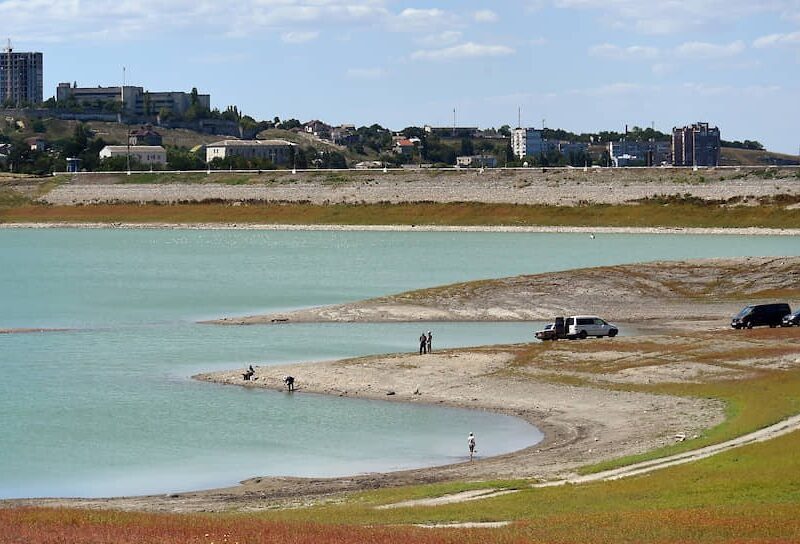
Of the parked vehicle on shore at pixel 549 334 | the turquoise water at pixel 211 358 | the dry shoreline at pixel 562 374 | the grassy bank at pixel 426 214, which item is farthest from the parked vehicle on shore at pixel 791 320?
the grassy bank at pixel 426 214

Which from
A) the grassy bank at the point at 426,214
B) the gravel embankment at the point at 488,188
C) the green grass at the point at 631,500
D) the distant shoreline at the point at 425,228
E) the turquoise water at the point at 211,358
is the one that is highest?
the gravel embankment at the point at 488,188

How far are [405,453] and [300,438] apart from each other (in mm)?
3721

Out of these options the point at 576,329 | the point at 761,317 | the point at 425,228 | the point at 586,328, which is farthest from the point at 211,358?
the point at 425,228

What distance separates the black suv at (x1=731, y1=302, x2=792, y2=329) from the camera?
61.3 meters

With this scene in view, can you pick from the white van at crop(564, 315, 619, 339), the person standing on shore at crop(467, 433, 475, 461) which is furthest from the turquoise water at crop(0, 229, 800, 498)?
the white van at crop(564, 315, 619, 339)

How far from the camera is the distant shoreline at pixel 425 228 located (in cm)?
14012

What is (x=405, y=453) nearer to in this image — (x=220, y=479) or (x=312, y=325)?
(x=220, y=479)

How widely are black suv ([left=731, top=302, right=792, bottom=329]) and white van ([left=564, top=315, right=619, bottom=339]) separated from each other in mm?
5463

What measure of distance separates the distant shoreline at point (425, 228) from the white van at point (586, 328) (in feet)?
250

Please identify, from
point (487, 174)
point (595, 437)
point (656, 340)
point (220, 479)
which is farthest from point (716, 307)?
point (487, 174)

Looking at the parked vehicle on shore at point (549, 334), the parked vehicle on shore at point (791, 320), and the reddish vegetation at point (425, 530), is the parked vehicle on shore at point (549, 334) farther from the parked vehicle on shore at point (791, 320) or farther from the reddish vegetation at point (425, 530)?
the reddish vegetation at point (425, 530)

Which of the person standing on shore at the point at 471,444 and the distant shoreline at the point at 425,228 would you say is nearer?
the person standing on shore at the point at 471,444

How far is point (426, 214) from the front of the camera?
169 metres

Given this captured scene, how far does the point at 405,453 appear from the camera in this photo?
130ft
